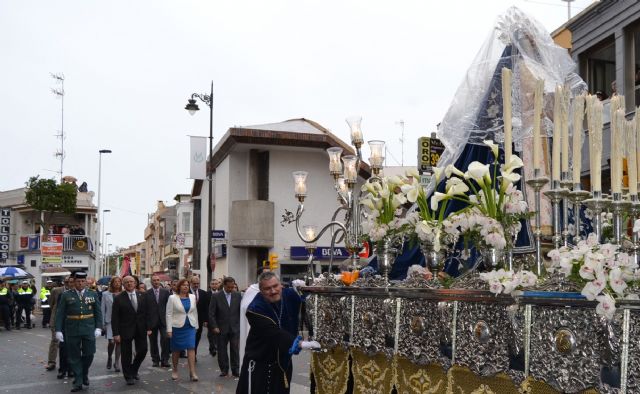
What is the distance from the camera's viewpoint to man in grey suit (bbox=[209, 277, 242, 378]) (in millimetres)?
13773

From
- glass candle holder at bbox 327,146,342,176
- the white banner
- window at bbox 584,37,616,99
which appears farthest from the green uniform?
the white banner

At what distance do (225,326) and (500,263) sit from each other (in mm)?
9455

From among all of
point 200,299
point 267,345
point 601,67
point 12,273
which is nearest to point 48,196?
point 12,273

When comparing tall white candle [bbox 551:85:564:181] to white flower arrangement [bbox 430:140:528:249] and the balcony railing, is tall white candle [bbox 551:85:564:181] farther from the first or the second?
the balcony railing

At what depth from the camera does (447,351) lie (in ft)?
16.4

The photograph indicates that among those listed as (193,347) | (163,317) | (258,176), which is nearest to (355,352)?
(193,347)

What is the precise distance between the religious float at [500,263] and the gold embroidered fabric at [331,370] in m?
0.02

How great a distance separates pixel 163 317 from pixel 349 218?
9.28m

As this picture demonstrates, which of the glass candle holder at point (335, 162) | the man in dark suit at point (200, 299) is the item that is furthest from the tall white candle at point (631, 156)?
the man in dark suit at point (200, 299)

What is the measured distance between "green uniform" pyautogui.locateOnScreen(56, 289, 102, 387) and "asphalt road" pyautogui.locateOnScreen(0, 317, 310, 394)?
511 mm

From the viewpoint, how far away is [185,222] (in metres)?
53.2

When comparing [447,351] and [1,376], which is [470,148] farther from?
[1,376]

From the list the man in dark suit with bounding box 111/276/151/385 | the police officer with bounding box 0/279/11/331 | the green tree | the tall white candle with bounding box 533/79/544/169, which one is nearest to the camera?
the tall white candle with bounding box 533/79/544/169

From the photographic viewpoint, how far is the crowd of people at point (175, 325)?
6719 mm
